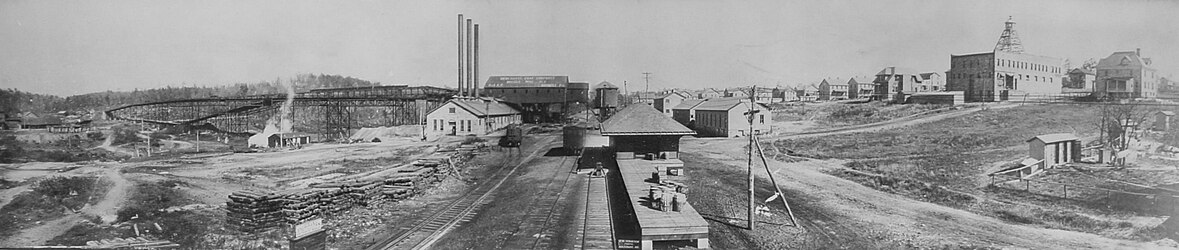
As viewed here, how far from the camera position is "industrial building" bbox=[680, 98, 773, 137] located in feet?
19.1

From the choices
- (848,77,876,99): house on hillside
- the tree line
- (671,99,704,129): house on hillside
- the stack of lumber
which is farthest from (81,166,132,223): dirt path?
(848,77,876,99): house on hillside

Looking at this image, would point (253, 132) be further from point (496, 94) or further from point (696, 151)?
point (696, 151)

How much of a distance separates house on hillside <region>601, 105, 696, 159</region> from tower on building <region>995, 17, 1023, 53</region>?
3.04 meters

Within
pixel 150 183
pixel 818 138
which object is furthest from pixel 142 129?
pixel 818 138

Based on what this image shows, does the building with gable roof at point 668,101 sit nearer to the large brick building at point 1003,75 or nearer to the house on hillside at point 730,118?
the house on hillside at point 730,118

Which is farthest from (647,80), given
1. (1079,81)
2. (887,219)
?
(1079,81)

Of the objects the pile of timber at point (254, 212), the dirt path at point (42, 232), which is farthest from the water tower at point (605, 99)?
the dirt path at point (42, 232)

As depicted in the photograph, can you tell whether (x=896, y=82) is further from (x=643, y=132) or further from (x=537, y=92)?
(x=537, y=92)

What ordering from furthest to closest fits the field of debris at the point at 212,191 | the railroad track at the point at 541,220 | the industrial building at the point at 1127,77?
the field of debris at the point at 212,191
the industrial building at the point at 1127,77
the railroad track at the point at 541,220

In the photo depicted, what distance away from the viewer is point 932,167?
5684 millimetres

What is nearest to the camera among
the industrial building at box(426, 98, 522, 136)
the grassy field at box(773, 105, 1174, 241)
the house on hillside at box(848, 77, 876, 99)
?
the grassy field at box(773, 105, 1174, 241)

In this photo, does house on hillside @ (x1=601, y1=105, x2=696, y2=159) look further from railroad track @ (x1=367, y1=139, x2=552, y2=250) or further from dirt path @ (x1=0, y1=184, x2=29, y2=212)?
dirt path @ (x1=0, y1=184, x2=29, y2=212)

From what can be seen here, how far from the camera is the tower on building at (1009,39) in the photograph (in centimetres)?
555

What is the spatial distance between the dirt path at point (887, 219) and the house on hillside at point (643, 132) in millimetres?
476
